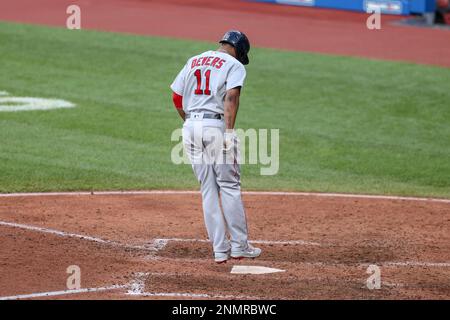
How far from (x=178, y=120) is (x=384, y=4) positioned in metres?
8.72

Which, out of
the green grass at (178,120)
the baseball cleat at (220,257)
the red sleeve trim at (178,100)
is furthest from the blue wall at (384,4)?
the baseball cleat at (220,257)

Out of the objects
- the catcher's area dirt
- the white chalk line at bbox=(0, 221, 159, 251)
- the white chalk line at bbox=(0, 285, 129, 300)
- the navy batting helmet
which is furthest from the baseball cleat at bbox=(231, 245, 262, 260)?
the navy batting helmet

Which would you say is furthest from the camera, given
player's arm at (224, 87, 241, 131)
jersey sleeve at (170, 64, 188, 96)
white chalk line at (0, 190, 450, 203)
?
white chalk line at (0, 190, 450, 203)

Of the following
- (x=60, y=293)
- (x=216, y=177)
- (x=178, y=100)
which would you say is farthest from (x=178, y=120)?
(x=60, y=293)

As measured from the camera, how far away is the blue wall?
69.5 ft

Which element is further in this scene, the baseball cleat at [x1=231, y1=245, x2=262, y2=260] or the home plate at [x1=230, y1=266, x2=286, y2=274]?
the baseball cleat at [x1=231, y1=245, x2=262, y2=260]

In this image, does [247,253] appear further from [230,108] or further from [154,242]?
[230,108]

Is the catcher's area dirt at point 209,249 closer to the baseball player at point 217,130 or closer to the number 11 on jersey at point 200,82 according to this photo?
the baseball player at point 217,130

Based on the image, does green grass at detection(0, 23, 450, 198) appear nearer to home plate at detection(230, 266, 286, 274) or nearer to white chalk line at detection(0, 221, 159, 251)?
white chalk line at detection(0, 221, 159, 251)

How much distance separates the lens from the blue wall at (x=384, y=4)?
69.5 ft

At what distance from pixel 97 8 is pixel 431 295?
51.8 ft

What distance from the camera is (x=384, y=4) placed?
22.0 meters

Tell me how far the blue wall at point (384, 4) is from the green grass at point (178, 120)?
137 inches

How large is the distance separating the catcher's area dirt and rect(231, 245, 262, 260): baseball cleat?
114 millimetres
